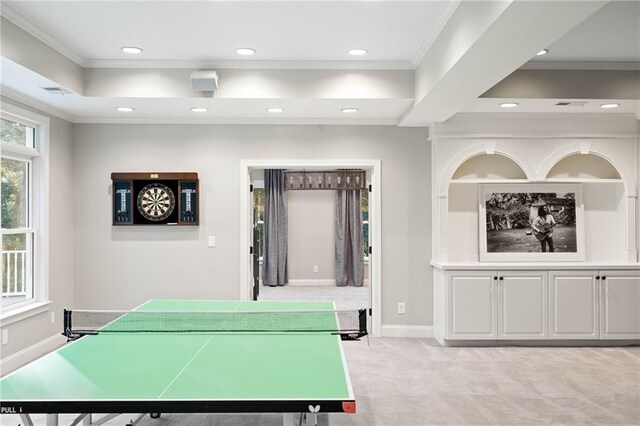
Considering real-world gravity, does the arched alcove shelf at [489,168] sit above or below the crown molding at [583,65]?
below

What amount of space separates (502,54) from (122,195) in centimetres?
407

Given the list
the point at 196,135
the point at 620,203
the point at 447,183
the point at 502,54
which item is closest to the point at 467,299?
the point at 447,183

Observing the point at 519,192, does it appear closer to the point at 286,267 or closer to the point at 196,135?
the point at 196,135

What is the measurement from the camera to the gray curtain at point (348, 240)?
9.48m

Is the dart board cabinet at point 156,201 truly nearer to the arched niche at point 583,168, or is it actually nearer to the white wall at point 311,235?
the arched niche at point 583,168

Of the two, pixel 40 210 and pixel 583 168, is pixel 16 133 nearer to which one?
pixel 40 210

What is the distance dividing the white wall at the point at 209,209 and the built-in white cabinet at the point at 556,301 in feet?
2.10

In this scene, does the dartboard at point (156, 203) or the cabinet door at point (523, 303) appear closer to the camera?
the cabinet door at point (523, 303)

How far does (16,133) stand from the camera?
4398 mm

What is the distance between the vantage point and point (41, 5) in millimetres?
3090

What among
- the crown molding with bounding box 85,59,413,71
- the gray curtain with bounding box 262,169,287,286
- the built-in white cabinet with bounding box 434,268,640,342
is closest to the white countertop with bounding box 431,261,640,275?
the built-in white cabinet with bounding box 434,268,640,342

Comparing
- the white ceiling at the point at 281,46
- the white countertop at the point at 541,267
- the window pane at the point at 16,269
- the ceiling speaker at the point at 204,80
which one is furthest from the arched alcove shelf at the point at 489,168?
the window pane at the point at 16,269

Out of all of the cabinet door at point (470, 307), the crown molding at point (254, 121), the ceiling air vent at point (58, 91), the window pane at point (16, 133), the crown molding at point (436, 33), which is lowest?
the cabinet door at point (470, 307)

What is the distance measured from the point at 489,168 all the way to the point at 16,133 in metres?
4.68
